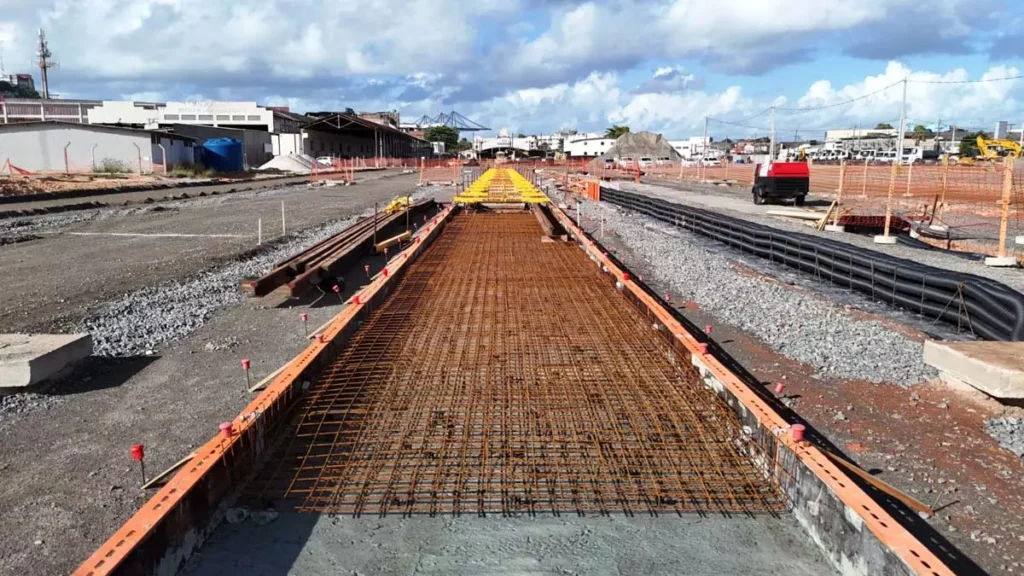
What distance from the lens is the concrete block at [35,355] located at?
555 cm

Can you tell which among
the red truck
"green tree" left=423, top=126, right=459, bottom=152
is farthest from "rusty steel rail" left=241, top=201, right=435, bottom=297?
"green tree" left=423, top=126, right=459, bottom=152

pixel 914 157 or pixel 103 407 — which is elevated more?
pixel 914 157

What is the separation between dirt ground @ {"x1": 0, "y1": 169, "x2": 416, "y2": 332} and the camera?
30.2 ft

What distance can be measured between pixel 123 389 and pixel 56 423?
749 millimetres

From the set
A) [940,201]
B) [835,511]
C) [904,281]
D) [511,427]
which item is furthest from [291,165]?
[835,511]

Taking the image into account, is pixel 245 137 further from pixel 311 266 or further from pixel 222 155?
pixel 311 266

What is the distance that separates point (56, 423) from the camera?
17.0 ft

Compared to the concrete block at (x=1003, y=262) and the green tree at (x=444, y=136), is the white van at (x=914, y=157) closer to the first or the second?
the concrete block at (x=1003, y=262)

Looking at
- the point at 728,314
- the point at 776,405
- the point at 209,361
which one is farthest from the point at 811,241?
the point at 209,361

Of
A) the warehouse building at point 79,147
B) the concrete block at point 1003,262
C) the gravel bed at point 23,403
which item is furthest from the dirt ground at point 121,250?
the warehouse building at point 79,147

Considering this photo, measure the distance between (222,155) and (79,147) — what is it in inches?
390

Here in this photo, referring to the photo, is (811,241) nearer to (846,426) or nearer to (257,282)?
(846,426)

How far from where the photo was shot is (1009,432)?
4949 mm

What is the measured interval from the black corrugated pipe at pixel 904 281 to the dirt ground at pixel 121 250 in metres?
9.88
